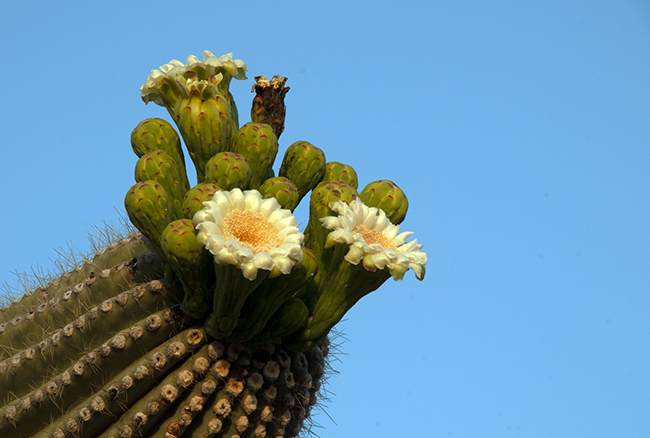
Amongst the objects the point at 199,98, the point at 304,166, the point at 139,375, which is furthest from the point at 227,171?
the point at 139,375

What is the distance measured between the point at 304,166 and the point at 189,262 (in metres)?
1.20

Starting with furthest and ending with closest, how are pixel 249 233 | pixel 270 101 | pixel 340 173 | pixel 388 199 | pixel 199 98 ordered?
1. pixel 270 101
2. pixel 340 173
3. pixel 388 199
4. pixel 199 98
5. pixel 249 233

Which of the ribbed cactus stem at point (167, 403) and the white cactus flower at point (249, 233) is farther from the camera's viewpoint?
the ribbed cactus stem at point (167, 403)

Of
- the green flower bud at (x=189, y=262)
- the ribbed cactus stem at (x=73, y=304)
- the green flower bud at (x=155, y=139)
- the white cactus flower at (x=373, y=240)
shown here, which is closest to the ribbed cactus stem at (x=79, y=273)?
the ribbed cactus stem at (x=73, y=304)

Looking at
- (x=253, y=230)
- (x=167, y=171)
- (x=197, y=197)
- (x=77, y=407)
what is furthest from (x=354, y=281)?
(x=77, y=407)

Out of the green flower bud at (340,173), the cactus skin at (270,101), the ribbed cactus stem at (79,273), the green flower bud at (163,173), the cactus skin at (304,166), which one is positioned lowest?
the ribbed cactus stem at (79,273)

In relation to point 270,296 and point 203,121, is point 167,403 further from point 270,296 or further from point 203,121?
point 203,121

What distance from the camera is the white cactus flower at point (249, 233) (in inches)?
133

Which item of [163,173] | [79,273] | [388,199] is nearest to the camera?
[163,173]

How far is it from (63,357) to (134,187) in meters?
1.20

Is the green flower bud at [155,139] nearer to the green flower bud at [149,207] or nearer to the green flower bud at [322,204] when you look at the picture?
the green flower bud at [149,207]

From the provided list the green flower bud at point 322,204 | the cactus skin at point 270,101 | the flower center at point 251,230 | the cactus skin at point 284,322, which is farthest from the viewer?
the cactus skin at point 270,101

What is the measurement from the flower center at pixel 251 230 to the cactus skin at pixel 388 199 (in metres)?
0.92

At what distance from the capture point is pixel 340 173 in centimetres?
467
